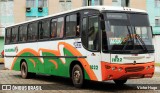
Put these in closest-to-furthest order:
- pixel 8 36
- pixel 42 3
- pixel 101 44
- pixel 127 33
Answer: pixel 101 44 < pixel 127 33 < pixel 8 36 < pixel 42 3

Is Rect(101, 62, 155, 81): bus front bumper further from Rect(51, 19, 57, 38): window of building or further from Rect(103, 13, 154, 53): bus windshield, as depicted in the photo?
Rect(51, 19, 57, 38): window of building

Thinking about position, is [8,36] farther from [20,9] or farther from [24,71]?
[20,9]

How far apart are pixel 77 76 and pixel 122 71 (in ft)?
7.62

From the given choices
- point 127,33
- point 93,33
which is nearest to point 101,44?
point 93,33

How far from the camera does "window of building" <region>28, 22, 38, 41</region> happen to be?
19156 millimetres

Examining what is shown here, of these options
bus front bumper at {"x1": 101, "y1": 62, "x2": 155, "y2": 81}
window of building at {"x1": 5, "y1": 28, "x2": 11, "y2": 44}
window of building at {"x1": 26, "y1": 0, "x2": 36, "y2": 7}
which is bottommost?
bus front bumper at {"x1": 101, "y1": 62, "x2": 155, "y2": 81}

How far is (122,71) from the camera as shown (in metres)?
13.0

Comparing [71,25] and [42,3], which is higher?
[42,3]

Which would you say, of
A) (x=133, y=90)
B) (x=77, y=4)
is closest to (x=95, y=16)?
(x=133, y=90)

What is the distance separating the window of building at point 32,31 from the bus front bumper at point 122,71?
6.89 metres

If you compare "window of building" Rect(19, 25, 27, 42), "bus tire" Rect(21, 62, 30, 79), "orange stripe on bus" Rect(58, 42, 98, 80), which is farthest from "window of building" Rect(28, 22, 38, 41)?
"orange stripe on bus" Rect(58, 42, 98, 80)

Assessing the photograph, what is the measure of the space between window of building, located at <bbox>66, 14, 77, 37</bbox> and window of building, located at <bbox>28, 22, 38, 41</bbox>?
3.85 metres

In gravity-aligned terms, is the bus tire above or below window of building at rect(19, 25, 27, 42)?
below

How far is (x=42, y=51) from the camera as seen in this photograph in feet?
59.7
